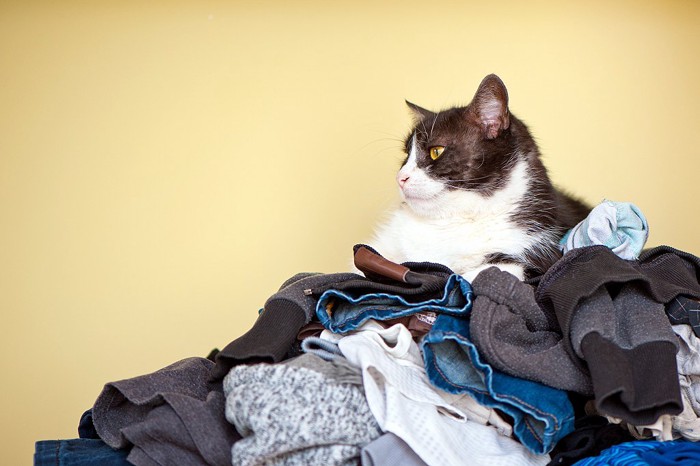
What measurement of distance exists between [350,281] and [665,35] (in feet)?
4.35

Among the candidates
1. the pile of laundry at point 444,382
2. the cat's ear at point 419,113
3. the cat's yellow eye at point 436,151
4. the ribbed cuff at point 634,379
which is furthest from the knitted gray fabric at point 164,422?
the cat's ear at point 419,113

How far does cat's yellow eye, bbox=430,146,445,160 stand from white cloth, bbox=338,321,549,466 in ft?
1.38

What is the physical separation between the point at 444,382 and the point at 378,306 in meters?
0.15

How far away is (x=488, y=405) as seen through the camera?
0.80 meters

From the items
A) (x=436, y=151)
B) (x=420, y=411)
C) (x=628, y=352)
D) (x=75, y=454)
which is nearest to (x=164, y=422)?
(x=75, y=454)

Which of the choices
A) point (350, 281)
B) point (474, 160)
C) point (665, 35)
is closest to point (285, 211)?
point (474, 160)

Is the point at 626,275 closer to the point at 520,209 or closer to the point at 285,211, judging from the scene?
the point at 520,209

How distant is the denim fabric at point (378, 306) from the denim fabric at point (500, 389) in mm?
51

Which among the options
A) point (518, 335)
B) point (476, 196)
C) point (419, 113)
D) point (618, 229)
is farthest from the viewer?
point (419, 113)

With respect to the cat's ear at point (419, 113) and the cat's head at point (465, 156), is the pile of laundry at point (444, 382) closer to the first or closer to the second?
the cat's head at point (465, 156)

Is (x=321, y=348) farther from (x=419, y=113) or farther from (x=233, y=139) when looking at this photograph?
(x=233, y=139)

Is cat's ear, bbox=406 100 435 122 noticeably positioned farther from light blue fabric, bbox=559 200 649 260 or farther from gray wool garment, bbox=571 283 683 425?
gray wool garment, bbox=571 283 683 425

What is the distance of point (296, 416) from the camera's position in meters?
0.73

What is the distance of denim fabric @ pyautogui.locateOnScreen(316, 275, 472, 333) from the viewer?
87cm
